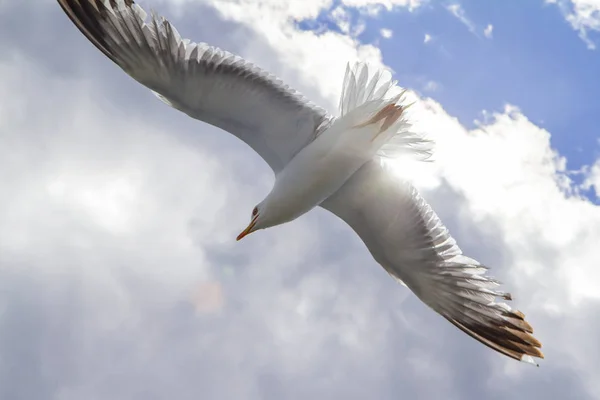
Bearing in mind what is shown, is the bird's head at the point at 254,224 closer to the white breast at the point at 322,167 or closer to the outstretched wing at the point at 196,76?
the white breast at the point at 322,167

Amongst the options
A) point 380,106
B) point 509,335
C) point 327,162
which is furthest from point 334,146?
point 509,335

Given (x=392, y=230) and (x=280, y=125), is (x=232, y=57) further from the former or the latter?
(x=392, y=230)

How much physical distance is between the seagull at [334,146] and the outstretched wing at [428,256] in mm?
12

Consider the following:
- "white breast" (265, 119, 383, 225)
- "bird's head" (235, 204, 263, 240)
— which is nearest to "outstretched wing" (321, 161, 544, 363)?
"white breast" (265, 119, 383, 225)

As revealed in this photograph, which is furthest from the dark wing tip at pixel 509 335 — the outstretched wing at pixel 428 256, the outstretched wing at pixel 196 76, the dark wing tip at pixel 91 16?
the dark wing tip at pixel 91 16

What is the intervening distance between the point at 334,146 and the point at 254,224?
1.43 meters

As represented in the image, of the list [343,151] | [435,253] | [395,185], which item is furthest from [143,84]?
[435,253]

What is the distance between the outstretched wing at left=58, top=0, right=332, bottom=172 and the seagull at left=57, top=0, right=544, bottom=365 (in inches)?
0.4

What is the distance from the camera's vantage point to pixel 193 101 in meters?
8.59

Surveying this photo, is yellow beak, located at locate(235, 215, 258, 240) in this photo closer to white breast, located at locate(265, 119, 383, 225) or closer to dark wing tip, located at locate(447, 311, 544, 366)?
white breast, located at locate(265, 119, 383, 225)

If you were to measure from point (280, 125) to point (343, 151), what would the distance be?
0.81 metres

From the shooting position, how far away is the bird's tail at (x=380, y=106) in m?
8.29

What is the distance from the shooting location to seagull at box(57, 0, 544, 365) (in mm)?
8297

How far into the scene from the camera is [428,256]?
907 centimetres
